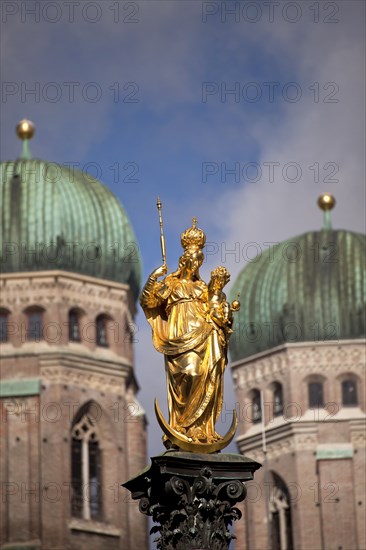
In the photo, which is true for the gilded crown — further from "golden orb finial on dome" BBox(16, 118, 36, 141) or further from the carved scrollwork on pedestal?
"golden orb finial on dome" BBox(16, 118, 36, 141)

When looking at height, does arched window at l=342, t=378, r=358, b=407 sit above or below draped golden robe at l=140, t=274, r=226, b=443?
above

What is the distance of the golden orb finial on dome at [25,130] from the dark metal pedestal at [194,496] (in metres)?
54.0

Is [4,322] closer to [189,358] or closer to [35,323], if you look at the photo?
[35,323]

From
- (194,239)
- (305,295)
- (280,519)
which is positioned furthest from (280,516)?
(194,239)

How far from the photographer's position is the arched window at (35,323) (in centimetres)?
7138

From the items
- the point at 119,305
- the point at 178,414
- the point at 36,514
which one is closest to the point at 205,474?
the point at 178,414

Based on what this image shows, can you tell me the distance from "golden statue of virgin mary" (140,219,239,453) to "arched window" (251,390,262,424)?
53540 mm

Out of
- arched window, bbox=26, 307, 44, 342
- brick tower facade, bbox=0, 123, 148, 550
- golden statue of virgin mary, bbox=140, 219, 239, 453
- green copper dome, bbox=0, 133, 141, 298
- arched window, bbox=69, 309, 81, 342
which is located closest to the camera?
golden statue of virgin mary, bbox=140, 219, 239, 453

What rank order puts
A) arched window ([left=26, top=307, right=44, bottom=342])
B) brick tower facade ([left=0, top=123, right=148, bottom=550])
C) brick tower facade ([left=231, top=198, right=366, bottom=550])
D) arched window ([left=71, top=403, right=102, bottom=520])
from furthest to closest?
brick tower facade ([left=231, top=198, right=366, bottom=550]) < arched window ([left=26, top=307, right=44, bottom=342]) < arched window ([left=71, top=403, right=102, bottom=520]) < brick tower facade ([left=0, top=123, right=148, bottom=550])

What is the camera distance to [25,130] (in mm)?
74875

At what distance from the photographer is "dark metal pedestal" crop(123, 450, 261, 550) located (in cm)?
2131

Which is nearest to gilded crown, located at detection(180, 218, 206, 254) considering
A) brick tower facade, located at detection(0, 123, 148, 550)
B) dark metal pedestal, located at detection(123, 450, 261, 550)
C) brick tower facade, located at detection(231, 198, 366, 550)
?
dark metal pedestal, located at detection(123, 450, 261, 550)

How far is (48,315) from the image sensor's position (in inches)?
2815

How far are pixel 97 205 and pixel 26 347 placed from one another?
6057 millimetres
